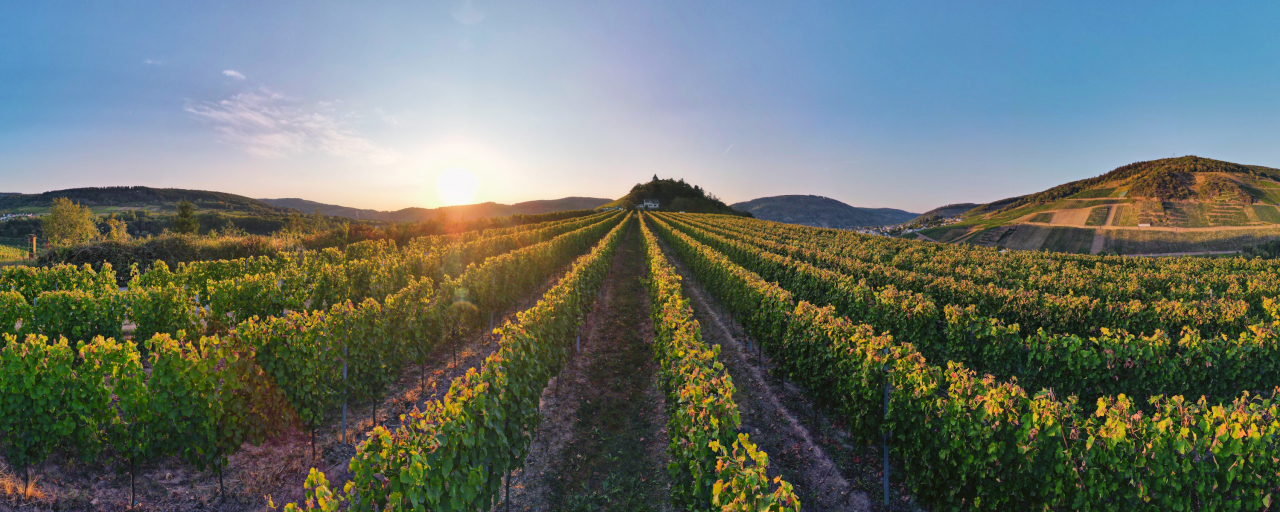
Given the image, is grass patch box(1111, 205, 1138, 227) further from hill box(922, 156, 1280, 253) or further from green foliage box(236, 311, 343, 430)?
green foliage box(236, 311, 343, 430)

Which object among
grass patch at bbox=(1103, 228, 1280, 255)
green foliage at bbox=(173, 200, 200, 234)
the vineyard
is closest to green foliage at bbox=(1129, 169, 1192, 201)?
grass patch at bbox=(1103, 228, 1280, 255)

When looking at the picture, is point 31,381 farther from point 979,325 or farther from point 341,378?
point 979,325

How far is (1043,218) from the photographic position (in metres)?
74.6

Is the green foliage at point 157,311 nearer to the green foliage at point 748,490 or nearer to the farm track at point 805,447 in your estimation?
the green foliage at point 748,490

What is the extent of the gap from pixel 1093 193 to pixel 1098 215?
26394 mm

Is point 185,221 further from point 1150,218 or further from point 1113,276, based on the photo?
point 1150,218

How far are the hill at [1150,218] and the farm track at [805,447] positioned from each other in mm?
→ 71744

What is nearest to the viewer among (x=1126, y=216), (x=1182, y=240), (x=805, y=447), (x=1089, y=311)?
(x=805, y=447)

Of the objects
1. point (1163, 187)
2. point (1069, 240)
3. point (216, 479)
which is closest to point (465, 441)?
point (216, 479)

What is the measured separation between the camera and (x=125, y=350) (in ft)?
19.4

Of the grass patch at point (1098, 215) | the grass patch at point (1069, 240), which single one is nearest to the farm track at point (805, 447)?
the grass patch at point (1069, 240)

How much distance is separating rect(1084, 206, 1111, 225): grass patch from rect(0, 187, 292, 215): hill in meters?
182

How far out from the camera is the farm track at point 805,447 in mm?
6316

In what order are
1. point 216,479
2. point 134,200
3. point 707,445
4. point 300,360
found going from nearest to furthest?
point 707,445
point 216,479
point 300,360
point 134,200
